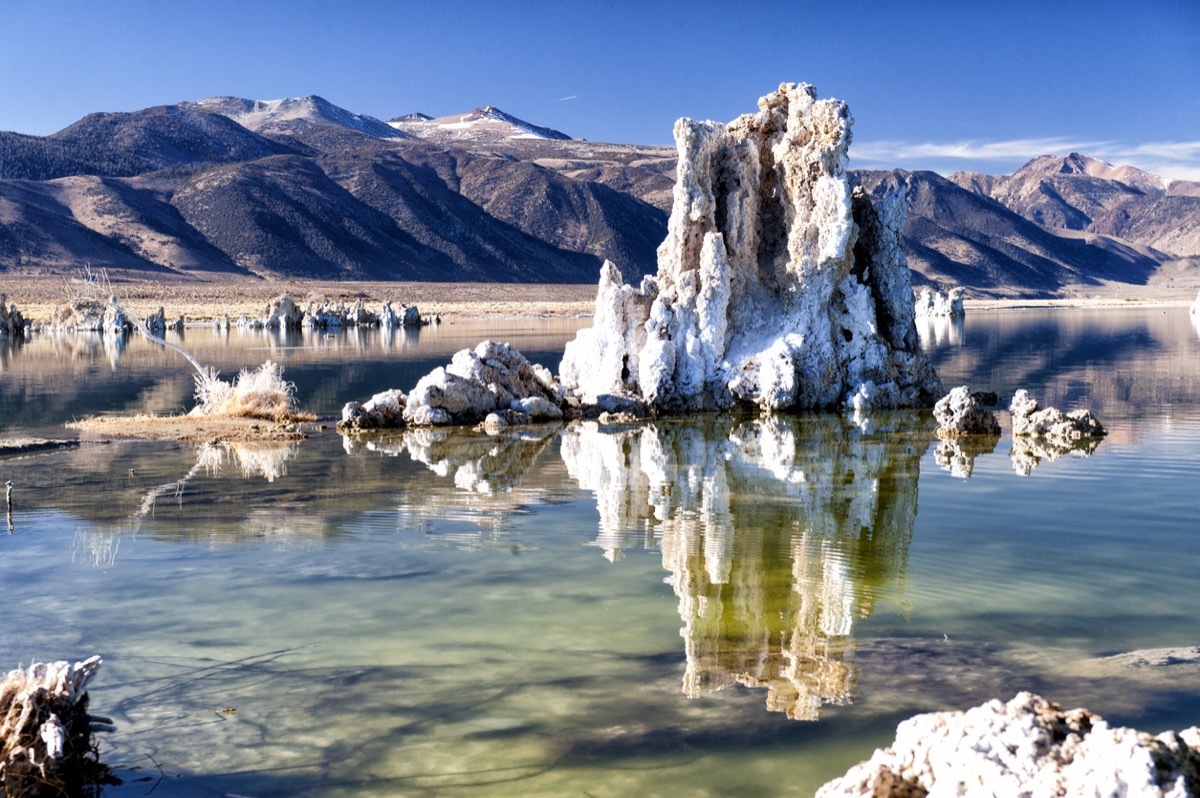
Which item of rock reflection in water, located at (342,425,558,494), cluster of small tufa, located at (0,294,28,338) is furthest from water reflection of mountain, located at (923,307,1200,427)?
cluster of small tufa, located at (0,294,28,338)

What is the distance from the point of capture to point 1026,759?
3275 millimetres

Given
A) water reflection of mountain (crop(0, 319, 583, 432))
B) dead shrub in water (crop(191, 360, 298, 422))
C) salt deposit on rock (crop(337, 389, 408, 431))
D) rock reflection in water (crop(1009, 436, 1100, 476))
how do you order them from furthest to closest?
water reflection of mountain (crop(0, 319, 583, 432)) → dead shrub in water (crop(191, 360, 298, 422)) → salt deposit on rock (crop(337, 389, 408, 431)) → rock reflection in water (crop(1009, 436, 1100, 476))

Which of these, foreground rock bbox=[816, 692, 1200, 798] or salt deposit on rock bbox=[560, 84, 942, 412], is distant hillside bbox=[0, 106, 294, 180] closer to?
salt deposit on rock bbox=[560, 84, 942, 412]

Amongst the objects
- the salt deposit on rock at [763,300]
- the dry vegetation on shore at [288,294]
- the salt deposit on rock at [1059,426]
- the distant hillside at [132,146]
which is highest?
the distant hillside at [132,146]

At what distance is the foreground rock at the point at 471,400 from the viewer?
17625 mm

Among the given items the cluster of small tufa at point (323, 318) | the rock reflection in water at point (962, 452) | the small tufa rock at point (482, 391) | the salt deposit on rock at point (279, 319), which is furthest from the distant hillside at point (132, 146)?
the rock reflection in water at point (962, 452)

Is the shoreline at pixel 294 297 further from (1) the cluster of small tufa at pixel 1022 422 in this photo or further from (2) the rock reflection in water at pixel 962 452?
(2) the rock reflection in water at pixel 962 452

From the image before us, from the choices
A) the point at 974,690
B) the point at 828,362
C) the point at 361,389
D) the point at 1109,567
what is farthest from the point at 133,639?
the point at 361,389

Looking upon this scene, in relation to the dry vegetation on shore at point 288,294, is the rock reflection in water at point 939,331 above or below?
below

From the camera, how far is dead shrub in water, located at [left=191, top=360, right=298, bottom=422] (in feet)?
59.5

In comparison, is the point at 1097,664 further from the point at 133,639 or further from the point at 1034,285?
the point at 1034,285

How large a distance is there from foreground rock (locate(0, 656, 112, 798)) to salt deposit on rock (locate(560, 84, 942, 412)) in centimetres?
1455

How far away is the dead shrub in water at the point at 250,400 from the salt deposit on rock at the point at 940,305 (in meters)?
52.6

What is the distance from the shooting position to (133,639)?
6.83 m
